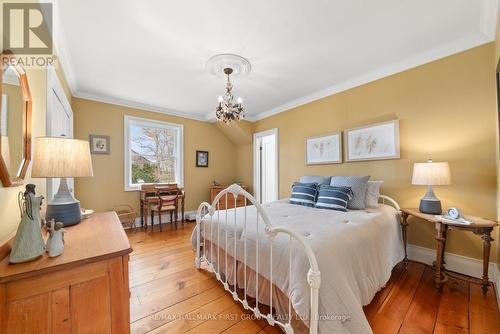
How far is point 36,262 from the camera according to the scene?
0.78 meters

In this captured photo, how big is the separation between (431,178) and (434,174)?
5 centimetres

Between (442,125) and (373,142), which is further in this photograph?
(373,142)

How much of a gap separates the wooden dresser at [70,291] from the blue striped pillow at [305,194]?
2.03 m

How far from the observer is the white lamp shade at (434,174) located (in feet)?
6.23

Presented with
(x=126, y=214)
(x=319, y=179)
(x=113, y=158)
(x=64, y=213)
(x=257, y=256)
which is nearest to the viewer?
(x=64, y=213)

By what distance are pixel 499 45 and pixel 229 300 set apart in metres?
3.18

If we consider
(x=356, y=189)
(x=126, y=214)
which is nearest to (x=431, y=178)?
(x=356, y=189)

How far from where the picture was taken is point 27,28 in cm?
135

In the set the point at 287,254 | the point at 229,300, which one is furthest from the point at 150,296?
the point at 287,254

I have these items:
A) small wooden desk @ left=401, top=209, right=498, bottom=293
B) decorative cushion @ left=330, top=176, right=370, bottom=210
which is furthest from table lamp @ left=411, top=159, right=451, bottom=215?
decorative cushion @ left=330, top=176, right=370, bottom=210

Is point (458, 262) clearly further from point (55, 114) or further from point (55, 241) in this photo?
point (55, 114)

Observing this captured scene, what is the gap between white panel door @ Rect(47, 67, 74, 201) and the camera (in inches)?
68.4

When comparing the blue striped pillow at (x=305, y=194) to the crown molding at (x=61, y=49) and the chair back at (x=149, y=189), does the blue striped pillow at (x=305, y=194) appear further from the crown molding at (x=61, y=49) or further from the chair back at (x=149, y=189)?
the crown molding at (x=61, y=49)

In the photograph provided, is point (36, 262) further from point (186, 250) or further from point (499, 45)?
point (499, 45)
